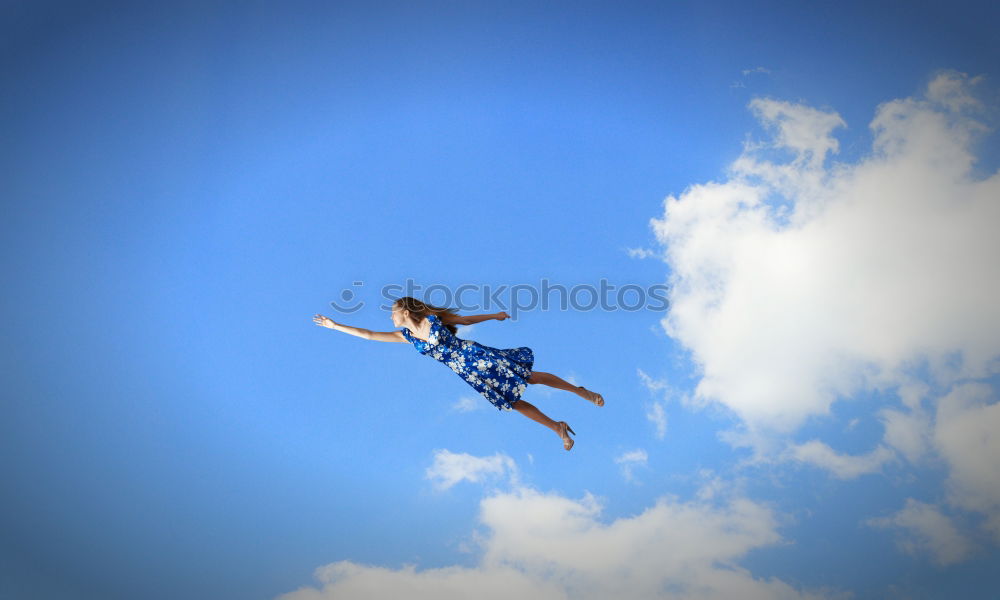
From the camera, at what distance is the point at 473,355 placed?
5328 mm

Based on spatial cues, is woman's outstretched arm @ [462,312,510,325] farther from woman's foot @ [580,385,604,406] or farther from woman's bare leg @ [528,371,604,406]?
woman's foot @ [580,385,604,406]

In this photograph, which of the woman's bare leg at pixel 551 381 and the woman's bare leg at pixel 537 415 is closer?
the woman's bare leg at pixel 537 415

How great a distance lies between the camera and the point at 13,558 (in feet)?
22.3

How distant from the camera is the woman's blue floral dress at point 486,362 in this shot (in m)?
5.32

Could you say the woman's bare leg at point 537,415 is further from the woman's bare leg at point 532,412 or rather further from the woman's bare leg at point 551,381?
the woman's bare leg at point 551,381

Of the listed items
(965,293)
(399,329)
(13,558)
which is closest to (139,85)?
(399,329)

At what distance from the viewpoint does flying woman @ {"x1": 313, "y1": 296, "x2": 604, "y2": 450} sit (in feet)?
17.4

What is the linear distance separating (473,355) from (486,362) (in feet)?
0.38

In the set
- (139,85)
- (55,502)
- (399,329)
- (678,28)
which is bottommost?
(55,502)

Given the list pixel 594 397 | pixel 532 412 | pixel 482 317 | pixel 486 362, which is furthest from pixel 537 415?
pixel 482 317

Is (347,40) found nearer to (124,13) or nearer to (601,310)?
(124,13)

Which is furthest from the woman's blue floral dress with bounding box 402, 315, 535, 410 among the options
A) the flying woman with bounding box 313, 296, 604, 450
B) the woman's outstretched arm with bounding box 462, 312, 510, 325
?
the woman's outstretched arm with bounding box 462, 312, 510, 325

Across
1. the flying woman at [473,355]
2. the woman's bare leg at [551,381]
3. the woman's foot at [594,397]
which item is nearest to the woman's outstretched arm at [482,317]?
the flying woman at [473,355]

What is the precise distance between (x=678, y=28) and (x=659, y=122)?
0.91 meters
